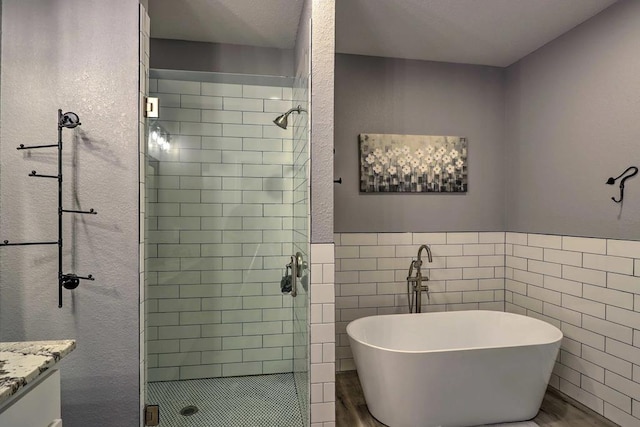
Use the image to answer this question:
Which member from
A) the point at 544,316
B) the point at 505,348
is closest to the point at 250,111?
the point at 505,348

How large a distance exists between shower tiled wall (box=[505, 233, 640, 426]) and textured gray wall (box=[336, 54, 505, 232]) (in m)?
0.59

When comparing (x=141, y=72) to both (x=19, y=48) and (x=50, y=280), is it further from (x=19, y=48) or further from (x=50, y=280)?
(x=50, y=280)

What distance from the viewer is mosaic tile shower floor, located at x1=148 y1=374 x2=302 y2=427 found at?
2145 mm

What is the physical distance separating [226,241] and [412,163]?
169 centimetres

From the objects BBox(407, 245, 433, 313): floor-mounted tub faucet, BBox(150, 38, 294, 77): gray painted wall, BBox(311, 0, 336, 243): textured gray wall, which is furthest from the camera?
BBox(407, 245, 433, 313): floor-mounted tub faucet

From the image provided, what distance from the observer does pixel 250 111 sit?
2539 millimetres

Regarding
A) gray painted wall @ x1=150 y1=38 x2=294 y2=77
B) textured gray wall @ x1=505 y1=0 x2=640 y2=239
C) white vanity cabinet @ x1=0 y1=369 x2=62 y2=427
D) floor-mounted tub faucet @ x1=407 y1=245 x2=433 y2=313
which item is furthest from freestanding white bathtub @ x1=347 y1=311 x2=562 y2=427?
gray painted wall @ x1=150 y1=38 x2=294 y2=77

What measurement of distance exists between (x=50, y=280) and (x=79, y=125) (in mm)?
793

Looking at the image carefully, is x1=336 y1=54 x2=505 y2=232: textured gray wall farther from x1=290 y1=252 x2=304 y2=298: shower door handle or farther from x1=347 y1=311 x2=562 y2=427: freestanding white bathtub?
x1=347 y1=311 x2=562 y2=427: freestanding white bathtub

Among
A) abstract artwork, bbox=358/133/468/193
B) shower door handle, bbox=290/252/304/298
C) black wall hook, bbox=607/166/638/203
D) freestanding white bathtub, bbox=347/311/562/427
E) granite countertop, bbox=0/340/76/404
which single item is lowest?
freestanding white bathtub, bbox=347/311/562/427

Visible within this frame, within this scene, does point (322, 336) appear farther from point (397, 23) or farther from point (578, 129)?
point (578, 129)

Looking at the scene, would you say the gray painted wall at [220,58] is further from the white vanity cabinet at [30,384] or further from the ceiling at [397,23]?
the white vanity cabinet at [30,384]

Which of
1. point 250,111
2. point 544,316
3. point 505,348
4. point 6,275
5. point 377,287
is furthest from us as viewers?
point 377,287

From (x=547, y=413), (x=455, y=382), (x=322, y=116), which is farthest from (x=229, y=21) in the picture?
(x=547, y=413)
